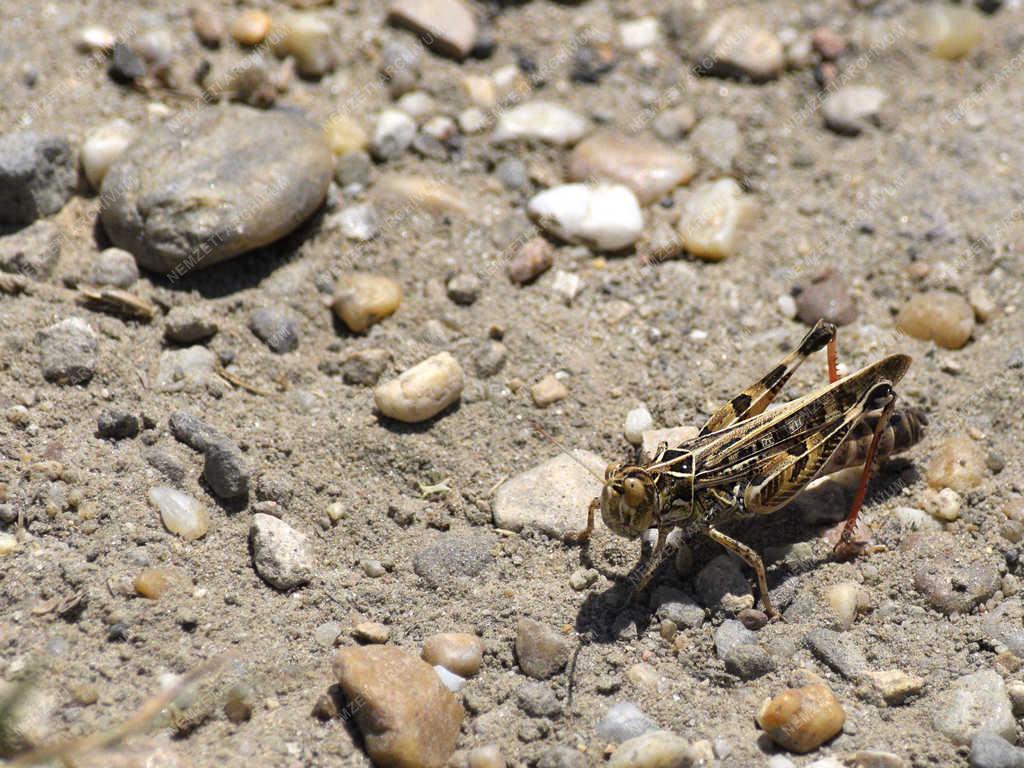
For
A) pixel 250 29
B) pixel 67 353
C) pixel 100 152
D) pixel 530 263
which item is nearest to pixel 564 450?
pixel 530 263

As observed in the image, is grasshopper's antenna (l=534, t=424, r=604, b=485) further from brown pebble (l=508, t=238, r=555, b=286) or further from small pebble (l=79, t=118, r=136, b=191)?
small pebble (l=79, t=118, r=136, b=191)

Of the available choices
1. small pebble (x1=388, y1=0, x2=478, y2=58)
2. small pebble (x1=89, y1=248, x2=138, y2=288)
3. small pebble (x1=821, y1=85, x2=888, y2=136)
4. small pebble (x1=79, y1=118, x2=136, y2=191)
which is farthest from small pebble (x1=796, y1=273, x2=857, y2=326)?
small pebble (x1=79, y1=118, x2=136, y2=191)

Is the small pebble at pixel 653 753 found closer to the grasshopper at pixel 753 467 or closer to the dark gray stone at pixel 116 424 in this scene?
the grasshopper at pixel 753 467

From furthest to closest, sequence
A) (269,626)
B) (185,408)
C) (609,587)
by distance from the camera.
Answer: (185,408)
(609,587)
(269,626)

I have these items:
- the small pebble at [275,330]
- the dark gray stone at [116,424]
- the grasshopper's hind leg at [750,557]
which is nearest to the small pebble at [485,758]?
the grasshopper's hind leg at [750,557]

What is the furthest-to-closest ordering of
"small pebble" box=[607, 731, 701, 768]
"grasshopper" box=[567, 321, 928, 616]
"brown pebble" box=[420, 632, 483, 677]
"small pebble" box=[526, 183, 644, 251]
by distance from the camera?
1. "small pebble" box=[526, 183, 644, 251]
2. "grasshopper" box=[567, 321, 928, 616]
3. "brown pebble" box=[420, 632, 483, 677]
4. "small pebble" box=[607, 731, 701, 768]

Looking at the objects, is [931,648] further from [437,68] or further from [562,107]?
[437,68]

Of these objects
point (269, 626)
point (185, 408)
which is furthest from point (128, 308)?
point (269, 626)
